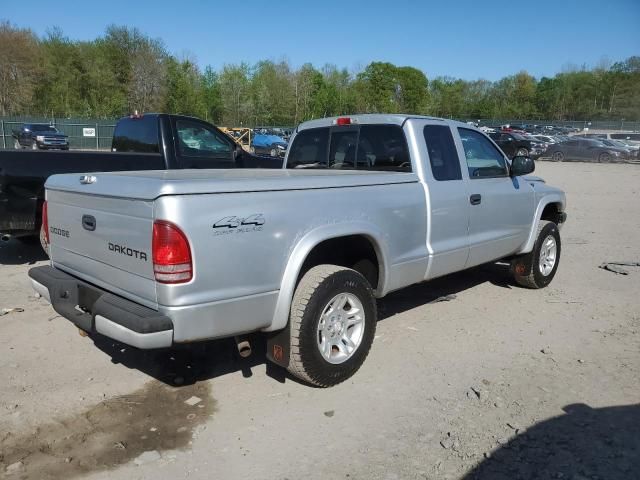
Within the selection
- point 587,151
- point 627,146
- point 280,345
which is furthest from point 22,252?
point 627,146

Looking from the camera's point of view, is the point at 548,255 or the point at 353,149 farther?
the point at 548,255

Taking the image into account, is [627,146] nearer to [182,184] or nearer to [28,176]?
[28,176]

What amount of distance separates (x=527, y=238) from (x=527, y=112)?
11340cm

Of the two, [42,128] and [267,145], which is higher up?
[42,128]

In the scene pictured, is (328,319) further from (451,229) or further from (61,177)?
(61,177)

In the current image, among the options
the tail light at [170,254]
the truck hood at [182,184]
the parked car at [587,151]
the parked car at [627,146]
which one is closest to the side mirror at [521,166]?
the truck hood at [182,184]

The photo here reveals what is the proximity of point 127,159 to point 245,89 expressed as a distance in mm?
71210

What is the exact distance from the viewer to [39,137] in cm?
3173

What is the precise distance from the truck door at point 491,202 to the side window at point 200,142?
153 inches

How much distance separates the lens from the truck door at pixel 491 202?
16.4 feet

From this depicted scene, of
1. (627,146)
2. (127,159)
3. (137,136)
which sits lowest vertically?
(127,159)

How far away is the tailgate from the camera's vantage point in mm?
2965

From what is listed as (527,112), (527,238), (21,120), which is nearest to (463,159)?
(527,238)

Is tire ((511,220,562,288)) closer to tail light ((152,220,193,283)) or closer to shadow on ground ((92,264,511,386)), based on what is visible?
shadow on ground ((92,264,511,386))
